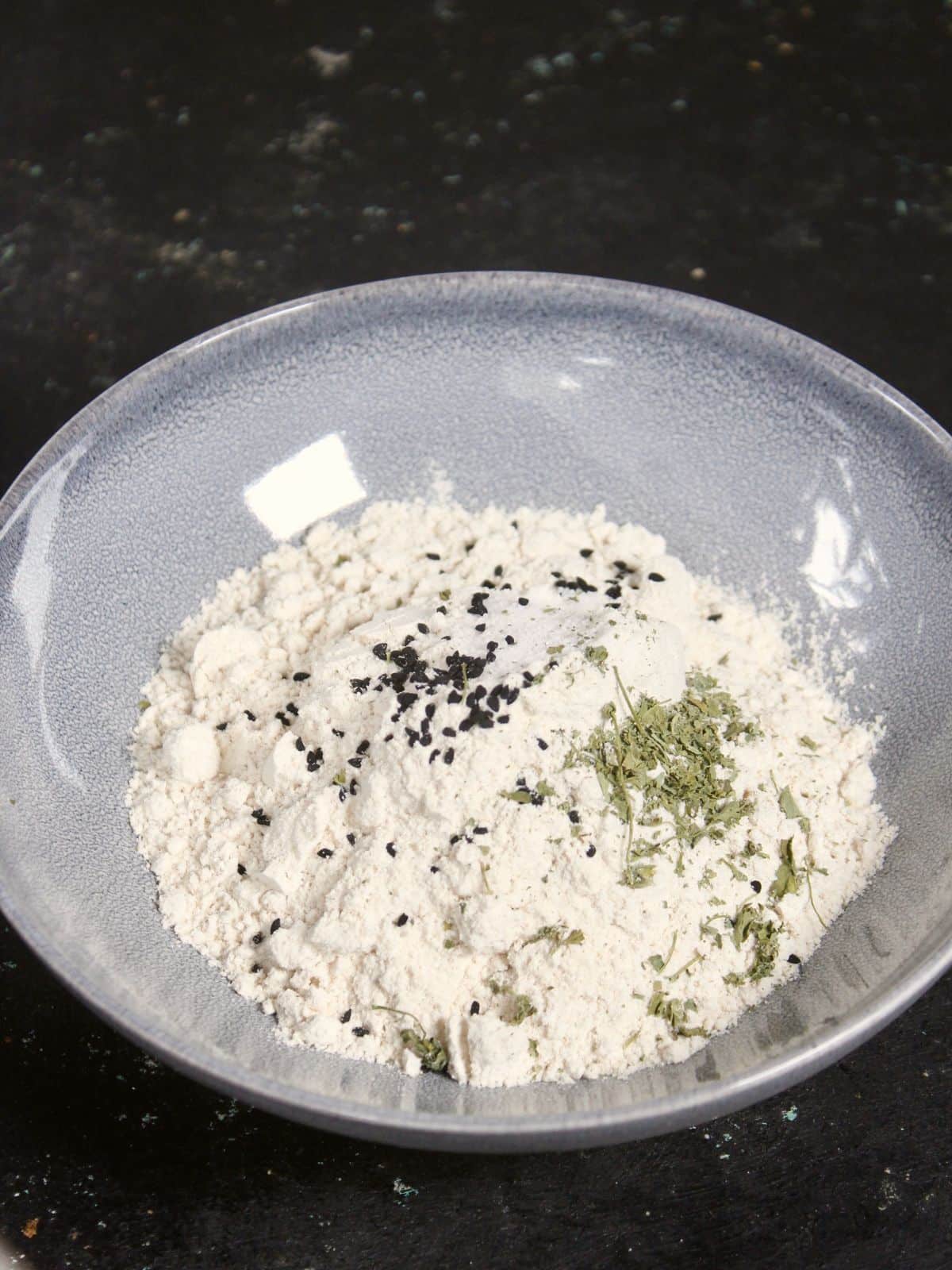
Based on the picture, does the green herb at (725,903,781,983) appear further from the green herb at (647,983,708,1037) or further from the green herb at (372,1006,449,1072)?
the green herb at (372,1006,449,1072)

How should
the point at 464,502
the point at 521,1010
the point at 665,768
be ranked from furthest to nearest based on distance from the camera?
the point at 464,502, the point at 665,768, the point at 521,1010

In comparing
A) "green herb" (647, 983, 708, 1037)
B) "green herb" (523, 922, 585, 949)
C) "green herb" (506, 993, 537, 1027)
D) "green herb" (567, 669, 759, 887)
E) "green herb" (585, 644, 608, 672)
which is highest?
"green herb" (585, 644, 608, 672)

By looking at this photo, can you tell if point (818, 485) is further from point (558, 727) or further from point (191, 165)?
point (191, 165)

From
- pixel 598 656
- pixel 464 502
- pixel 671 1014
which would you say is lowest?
pixel 671 1014

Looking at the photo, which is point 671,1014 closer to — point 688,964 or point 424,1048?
point 688,964

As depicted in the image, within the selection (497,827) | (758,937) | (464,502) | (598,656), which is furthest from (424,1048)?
(464,502)

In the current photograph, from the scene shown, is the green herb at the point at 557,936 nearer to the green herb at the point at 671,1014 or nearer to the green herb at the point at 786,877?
the green herb at the point at 671,1014

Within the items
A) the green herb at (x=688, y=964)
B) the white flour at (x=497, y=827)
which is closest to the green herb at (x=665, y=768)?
the white flour at (x=497, y=827)

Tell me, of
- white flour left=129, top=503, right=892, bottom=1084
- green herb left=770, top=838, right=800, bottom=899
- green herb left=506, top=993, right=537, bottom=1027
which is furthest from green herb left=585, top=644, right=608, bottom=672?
green herb left=506, top=993, right=537, bottom=1027
